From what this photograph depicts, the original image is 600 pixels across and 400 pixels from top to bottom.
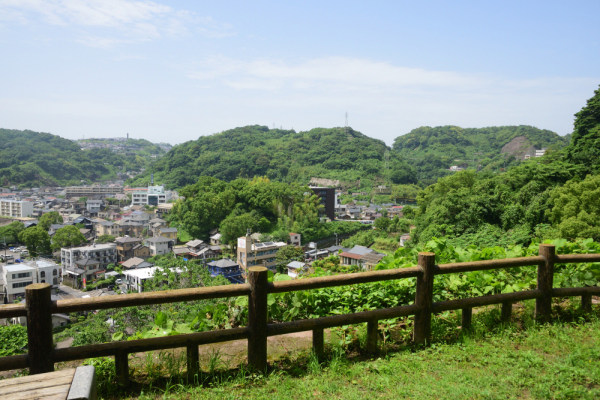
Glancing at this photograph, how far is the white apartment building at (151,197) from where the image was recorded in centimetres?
6347

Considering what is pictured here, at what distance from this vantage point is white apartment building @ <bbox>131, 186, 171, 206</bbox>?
208 feet

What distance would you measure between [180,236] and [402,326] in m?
40.9

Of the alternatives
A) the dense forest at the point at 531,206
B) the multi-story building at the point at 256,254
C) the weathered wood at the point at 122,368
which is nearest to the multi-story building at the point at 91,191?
the multi-story building at the point at 256,254

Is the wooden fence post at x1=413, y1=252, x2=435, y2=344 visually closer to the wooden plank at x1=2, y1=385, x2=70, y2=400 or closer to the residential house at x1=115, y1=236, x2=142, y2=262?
the wooden plank at x1=2, y1=385, x2=70, y2=400

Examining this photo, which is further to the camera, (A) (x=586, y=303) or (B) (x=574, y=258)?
(A) (x=586, y=303)

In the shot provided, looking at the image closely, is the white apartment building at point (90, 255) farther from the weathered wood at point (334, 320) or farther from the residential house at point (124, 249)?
the weathered wood at point (334, 320)

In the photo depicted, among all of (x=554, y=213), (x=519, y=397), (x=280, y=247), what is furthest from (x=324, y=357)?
(x=280, y=247)

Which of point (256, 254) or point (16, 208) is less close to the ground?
point (16, 208)

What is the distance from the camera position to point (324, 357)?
262cm

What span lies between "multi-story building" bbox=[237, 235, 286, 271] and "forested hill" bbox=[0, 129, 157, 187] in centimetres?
6473

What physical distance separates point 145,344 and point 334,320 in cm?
110

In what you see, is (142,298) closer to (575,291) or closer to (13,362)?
(13,362)

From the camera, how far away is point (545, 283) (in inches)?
125

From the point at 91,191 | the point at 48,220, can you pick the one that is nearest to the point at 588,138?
the point at 48,220
